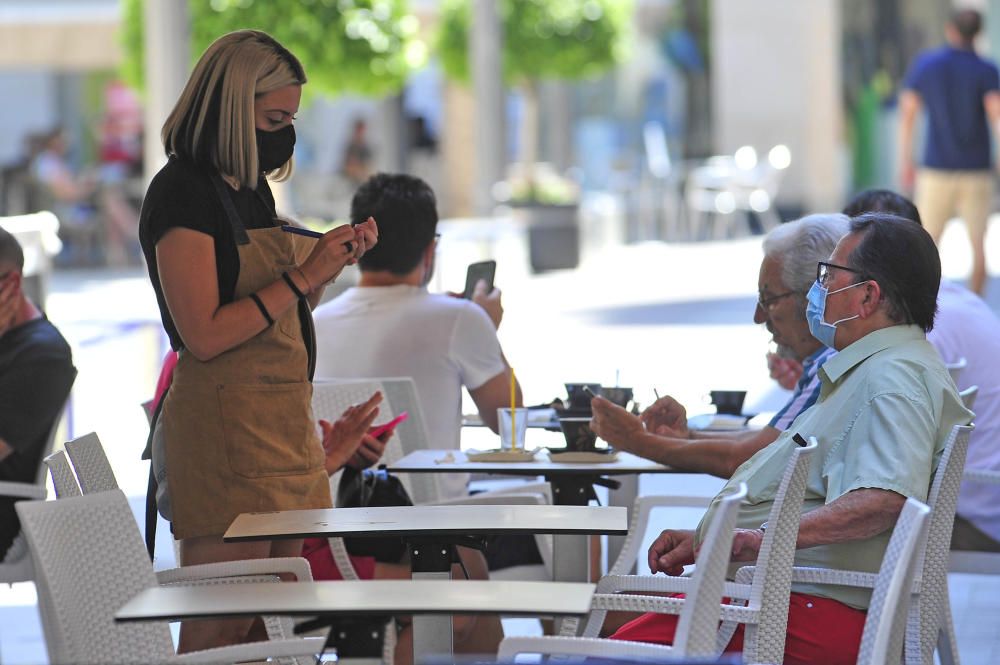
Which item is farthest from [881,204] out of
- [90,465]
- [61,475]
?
[61,475]

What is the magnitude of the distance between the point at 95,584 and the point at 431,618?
751 mm

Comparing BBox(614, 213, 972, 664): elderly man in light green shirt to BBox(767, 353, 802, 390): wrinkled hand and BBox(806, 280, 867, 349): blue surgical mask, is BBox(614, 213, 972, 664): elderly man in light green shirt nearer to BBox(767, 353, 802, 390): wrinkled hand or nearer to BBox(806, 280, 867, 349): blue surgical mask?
BBox(806, 280, 867, 349): blue surgical mask

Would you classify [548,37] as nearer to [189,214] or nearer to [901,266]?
[901,266]

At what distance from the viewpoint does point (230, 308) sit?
304 centimetres

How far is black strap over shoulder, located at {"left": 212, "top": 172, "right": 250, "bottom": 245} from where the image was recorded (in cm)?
307

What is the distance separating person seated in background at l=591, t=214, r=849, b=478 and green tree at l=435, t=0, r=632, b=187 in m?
12.5

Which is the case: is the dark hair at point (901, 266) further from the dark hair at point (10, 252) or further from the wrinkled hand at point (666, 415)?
the dark hair at point (10, 252)

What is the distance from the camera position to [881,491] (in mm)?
2914

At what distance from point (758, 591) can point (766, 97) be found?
19410 mm

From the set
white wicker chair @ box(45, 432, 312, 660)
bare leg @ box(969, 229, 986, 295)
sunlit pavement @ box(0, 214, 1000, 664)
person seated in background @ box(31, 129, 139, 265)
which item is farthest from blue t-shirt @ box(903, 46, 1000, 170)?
person seated in background @ box(31, 129, 139, 265)

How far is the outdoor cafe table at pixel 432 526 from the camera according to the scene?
2746 millimetres

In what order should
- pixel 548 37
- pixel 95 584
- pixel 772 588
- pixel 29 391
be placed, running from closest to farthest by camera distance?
1. pixel 95 584
2. pixel 772 588
3. pixel 29 391
4. pixel 548 37

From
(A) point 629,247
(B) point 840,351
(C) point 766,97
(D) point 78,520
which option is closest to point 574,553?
(B) point 840,351

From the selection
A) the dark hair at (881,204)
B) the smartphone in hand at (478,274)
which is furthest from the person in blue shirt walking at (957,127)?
the smartphone in hand at (478,274)
